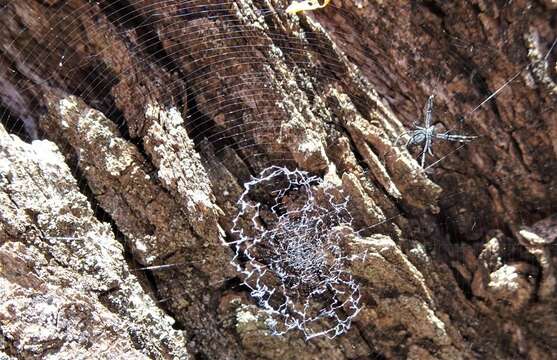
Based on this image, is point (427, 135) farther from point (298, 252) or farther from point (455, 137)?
point (298, 252)

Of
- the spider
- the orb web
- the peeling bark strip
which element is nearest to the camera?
the peeling bark strip

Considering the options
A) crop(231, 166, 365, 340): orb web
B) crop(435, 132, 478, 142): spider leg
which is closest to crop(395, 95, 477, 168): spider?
crop(435, 132, 478, 142): spider leg

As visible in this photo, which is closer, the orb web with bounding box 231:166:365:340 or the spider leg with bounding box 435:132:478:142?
the orb web with bounding box 231:166:365:340

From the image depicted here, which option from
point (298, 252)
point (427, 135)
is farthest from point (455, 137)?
point (298, 252)

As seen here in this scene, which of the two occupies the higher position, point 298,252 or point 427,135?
point 427,135

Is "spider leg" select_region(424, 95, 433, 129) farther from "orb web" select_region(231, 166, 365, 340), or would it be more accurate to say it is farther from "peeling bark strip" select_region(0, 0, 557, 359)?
"orb web" select_region(231, 166, 365, 340)

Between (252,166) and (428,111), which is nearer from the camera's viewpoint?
(252,166)

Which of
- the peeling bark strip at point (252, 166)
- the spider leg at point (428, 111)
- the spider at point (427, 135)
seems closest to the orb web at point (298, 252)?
the peeling bark strip at point (252, 166)

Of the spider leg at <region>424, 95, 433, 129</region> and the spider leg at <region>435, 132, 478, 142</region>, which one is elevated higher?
the spider leg at <region>424, 95, 433, 129</region>
